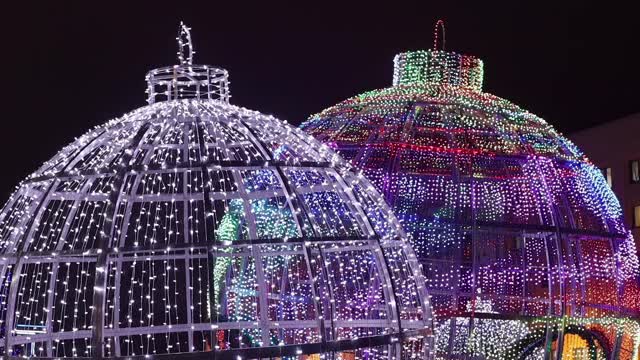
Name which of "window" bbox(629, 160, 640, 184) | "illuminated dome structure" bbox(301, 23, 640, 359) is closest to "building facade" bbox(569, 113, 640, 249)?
"window" bbox(629, 160, 640, 184)

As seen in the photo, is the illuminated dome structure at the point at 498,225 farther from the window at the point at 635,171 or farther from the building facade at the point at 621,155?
the window at the point at 635,171

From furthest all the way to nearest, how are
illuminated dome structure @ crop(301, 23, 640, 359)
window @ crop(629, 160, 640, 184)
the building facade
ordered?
1. window @ crop(629, 160, 640, 184)
2. the building facade
3. illuminated dome structure @ crop(301, 23, 640, 359)

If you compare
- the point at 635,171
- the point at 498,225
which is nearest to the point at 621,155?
the point at 635,171

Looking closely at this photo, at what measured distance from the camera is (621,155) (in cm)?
2709

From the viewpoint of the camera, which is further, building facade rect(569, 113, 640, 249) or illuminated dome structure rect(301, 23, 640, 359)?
building facade rect(569, 113, 640, 249)

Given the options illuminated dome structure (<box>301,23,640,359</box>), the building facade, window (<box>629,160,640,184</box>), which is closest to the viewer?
illuminated dome structure (<box>301,23,640,359</box>)

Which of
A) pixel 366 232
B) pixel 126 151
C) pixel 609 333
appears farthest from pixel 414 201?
pixel 126 151

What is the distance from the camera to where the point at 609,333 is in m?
12.2

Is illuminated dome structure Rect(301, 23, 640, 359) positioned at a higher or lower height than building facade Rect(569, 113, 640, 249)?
lower

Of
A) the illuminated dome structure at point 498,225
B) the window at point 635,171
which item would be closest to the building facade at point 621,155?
the window at point 635,171

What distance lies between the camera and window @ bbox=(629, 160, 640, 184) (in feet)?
88.2

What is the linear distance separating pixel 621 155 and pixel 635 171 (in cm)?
55

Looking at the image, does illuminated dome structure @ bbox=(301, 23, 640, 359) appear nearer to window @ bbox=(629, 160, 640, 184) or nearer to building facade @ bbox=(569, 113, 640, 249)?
building facade @ bbox=(569, 113, 640, 249)

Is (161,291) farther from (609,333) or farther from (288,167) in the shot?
(288,167)
